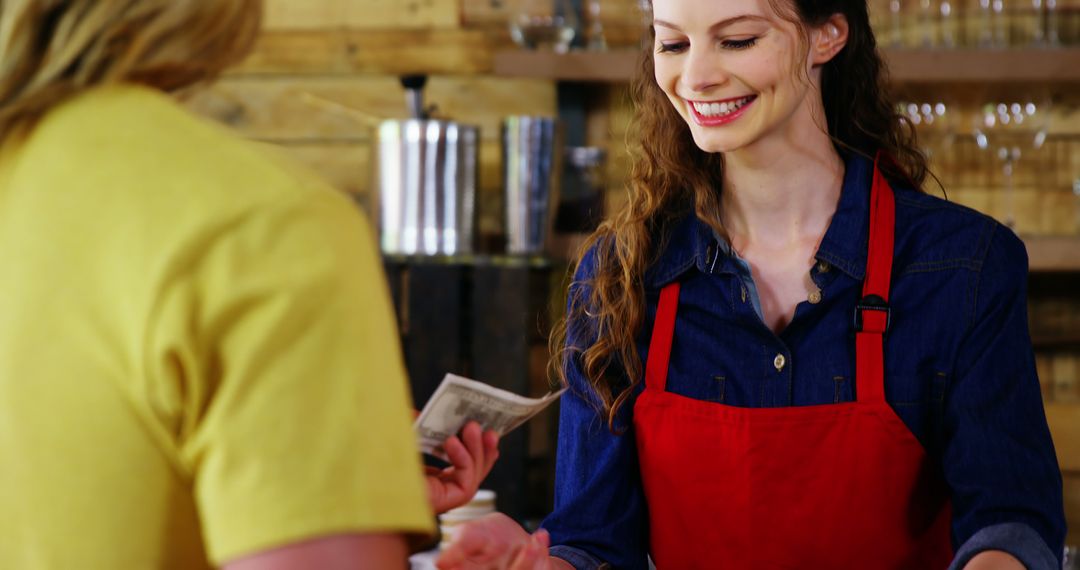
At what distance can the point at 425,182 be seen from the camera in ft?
10.7

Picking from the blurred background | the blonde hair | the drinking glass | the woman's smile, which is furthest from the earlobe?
the drinking glass

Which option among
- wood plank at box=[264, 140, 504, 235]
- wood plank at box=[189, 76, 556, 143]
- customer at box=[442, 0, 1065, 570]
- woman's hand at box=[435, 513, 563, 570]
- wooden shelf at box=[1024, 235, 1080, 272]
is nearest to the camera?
woman's hand at box=[435, 513, 563, 570]

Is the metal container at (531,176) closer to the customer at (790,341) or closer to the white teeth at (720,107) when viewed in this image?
the customer at (790,341)

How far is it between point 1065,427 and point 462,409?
2373mm

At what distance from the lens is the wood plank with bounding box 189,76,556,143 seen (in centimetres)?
369

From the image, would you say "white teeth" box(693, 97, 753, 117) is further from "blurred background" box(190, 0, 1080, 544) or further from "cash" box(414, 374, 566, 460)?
"blurred background" box(190, 0, 1080, 544)

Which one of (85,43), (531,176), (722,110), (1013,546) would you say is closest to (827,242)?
(722,110)

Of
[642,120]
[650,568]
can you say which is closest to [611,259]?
[642,120]

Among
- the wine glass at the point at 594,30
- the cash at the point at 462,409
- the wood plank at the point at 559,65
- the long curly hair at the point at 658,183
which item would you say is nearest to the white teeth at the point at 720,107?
the long curly hair at the point at 658,183

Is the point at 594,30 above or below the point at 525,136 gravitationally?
above

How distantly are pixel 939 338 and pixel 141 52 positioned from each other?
116 centimetres

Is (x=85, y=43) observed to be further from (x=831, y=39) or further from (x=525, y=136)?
(x=525, y=136)

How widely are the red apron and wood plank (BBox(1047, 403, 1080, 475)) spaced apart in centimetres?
175

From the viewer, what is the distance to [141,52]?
2.36 feet
